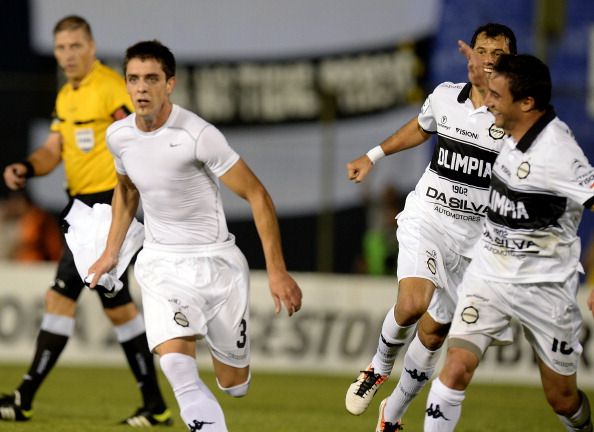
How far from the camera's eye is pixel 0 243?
15.5 metres

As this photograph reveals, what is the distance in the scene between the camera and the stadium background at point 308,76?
51.2 ft

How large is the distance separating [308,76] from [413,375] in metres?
10.6

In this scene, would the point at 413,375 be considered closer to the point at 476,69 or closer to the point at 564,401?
the point at 564,401

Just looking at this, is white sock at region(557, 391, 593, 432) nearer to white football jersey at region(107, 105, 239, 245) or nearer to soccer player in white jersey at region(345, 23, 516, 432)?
soccer player in white jersey at region(345, 23, 516, 432)

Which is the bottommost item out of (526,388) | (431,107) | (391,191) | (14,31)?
(526,388)

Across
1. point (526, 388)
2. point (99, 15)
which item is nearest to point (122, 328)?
point (526, 388)

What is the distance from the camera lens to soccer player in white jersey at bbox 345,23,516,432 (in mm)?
7609

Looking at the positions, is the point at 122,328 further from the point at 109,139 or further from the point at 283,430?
the point at 109,139

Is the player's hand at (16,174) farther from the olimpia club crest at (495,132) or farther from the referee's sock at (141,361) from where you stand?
the olimpia club crest at (495,132)

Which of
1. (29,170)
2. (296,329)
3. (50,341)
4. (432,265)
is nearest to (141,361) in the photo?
(50,341)

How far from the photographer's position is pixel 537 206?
6684 mm

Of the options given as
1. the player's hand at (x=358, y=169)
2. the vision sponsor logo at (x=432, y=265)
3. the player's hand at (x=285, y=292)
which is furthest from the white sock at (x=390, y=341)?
the player's hand at (x=285, y=292)

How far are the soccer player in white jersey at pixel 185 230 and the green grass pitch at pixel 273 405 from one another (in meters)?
1.86

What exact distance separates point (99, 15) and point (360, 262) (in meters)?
5.44
